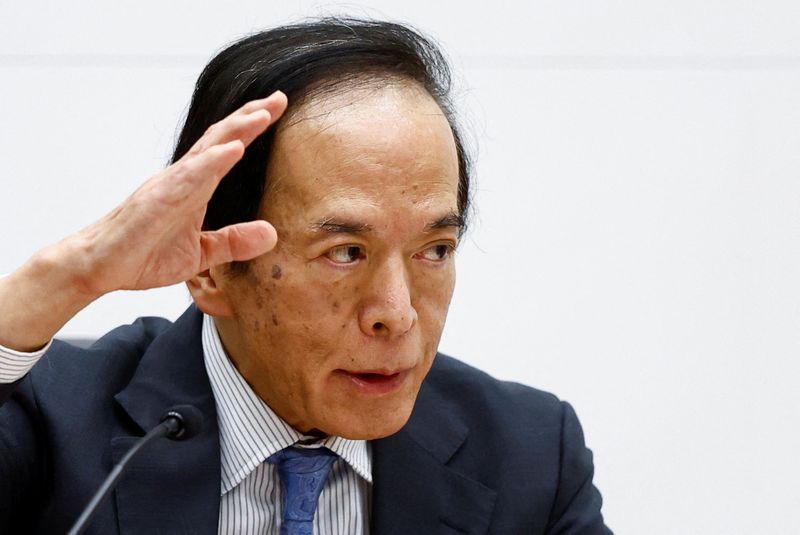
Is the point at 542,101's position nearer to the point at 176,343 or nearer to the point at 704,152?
the point at 704,152

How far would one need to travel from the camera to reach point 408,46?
1844 millimetres

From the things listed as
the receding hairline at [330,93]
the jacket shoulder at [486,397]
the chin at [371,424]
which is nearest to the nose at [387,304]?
the chin at [371,424]

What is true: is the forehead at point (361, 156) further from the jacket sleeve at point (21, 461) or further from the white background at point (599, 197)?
the white background at point (599, 197)

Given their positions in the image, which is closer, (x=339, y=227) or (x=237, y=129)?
(x=237, y=129)

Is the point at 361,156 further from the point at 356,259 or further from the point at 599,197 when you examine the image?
the point at 599,197

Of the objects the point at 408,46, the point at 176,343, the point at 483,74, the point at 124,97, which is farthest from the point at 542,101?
the point at 176,343

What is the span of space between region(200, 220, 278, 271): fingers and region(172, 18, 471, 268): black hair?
0.55 feet

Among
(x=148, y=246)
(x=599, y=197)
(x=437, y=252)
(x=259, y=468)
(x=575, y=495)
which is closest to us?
(x=148, y=246)

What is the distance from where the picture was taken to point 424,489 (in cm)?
186

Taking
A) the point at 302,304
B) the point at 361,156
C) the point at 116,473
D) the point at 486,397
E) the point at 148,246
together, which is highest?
the point at 361,156

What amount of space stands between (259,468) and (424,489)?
0.25m

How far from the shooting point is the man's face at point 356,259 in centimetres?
161

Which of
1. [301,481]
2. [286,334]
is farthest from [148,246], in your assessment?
[301,481]

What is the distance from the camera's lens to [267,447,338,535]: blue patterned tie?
176 cm
